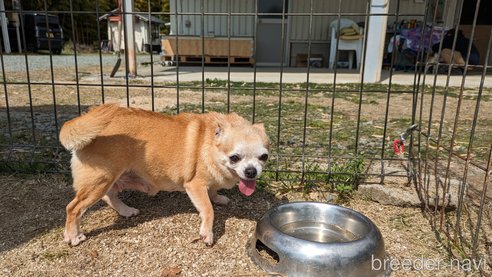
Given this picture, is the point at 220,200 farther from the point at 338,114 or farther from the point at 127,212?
the point at 338,114

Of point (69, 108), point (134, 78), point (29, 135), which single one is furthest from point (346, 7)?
point (29, 135)

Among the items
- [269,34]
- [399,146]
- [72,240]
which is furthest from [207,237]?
[269,34]

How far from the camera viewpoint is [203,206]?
8.16 ft

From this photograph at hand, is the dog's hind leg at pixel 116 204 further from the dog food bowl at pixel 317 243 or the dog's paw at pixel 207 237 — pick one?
the dog food bowl at pixel 317 243

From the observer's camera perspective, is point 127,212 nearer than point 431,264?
No

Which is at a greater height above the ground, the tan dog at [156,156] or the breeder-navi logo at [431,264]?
the tan dog at [156,156]

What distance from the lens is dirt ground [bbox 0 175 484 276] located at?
2.17 meters

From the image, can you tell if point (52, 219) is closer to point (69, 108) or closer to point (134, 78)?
point (69, 108)

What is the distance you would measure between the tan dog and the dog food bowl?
0.33 m

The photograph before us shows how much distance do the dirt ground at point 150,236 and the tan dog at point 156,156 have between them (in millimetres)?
140

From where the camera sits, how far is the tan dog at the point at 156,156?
2.31m

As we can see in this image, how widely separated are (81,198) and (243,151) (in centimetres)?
107

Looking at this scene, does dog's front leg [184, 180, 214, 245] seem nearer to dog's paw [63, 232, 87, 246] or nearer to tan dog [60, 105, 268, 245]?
tan dog [60, 105, 268, 245]

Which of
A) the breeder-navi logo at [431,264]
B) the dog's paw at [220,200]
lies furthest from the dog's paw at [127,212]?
the breeder-navi logo at [431,264]
